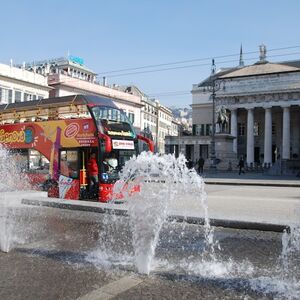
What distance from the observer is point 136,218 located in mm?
6688

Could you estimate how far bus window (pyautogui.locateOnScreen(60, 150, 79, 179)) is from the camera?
16.3 m

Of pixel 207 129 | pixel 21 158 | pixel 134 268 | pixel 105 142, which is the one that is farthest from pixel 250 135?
pixel 134 268

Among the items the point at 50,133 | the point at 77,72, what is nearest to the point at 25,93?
the point at 77,72

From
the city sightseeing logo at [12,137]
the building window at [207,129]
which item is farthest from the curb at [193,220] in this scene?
the building window at [207,129]

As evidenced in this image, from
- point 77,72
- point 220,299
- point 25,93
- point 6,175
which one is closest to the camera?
point 220,299

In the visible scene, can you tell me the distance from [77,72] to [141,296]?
85.8 metres

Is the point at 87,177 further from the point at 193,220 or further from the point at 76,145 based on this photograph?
the point at 193,220

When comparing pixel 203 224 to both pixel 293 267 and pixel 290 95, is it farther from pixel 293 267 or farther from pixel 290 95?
pixel 290 95

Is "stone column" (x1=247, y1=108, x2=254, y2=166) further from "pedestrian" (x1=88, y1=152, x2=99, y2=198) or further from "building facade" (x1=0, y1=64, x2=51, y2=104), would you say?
"pedestrian" (x1=88, y1=152, x2=99, y2=198)

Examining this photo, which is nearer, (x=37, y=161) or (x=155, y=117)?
(x=37, y=161)

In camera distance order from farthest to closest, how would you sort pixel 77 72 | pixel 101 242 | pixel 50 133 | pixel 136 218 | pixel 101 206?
pixel 77 72 < pixel 50 133 < pixel 101 206 < pixel 101 242 < pixel 136 218

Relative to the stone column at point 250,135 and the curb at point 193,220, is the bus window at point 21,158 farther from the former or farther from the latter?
the stone column at point 250,135

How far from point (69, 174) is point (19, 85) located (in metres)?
40.5

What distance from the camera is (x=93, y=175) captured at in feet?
52.5
